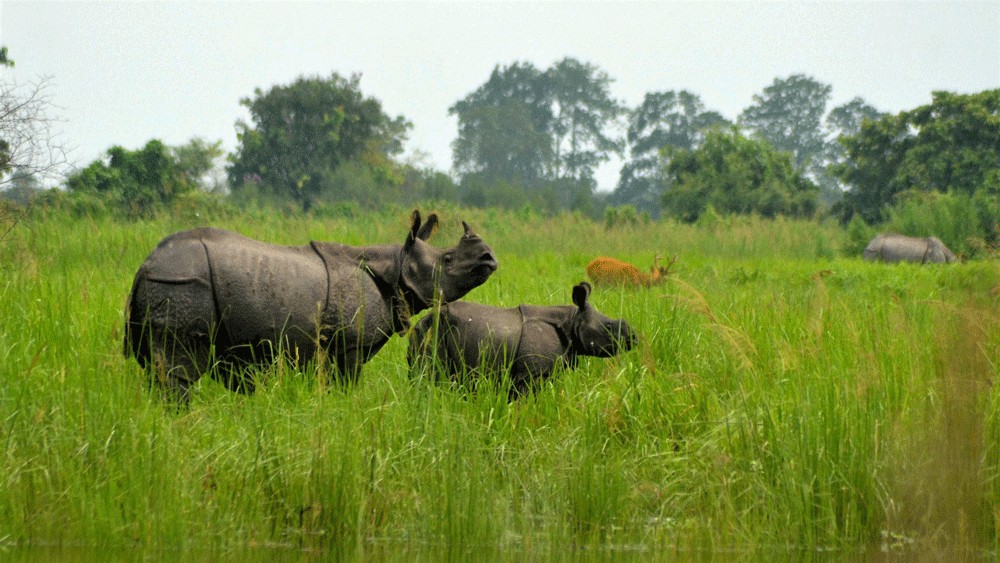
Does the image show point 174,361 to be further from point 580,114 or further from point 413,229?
point 580,114

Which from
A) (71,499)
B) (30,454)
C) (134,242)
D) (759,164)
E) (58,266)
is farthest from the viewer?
(759,164)

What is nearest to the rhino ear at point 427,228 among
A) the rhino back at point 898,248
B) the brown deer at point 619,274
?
the brown deer at point 619,274

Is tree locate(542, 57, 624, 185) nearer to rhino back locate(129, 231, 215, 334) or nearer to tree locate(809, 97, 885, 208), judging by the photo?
tree locate(809, 97, 885, 208)

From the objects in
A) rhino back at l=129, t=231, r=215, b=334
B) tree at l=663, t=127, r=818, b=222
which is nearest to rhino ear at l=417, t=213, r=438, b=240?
rhino back at l=129, t=231, r=215, b=334

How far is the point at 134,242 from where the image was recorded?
12.2 meters

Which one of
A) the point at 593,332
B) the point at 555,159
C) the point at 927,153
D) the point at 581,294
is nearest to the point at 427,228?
the point at 581,294

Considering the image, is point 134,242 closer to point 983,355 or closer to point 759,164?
point 983,355

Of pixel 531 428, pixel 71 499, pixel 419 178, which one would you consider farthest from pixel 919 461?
pixel 419 178

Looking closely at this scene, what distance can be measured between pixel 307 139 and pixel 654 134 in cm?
2661

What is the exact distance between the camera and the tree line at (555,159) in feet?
71.9

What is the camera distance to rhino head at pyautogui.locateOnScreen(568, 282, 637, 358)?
609 centimetres

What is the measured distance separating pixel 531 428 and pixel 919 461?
1.82 m

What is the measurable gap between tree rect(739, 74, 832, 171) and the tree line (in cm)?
18

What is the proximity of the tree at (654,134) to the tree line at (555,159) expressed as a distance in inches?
2.8
